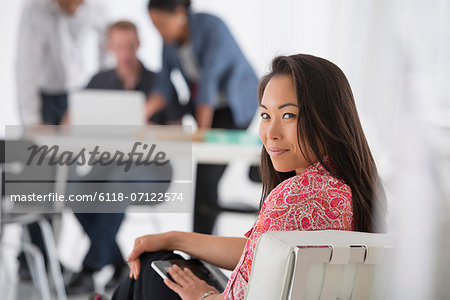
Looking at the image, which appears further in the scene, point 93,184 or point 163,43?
point 163,43

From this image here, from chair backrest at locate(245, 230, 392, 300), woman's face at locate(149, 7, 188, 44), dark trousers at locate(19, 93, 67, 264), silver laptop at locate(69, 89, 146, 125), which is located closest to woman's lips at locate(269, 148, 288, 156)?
chair backrest at locate(245, 230, 392, 300)

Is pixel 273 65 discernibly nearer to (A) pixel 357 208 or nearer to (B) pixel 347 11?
(A) pixel 357 208

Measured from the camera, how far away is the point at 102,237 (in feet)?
10.0

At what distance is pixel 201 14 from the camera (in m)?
4.31

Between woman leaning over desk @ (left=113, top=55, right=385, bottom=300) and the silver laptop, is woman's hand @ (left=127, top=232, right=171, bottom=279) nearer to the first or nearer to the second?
woman leaning over desk @ (left=113, top=55, right=385, bottom=300)

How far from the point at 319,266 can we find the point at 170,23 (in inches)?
149

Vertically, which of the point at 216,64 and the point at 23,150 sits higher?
the point at 216,64

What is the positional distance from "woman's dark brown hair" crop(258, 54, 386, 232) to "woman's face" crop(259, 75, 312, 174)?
0.02 metres

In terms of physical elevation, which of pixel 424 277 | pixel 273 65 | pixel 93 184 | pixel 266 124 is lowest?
pixel 93 184

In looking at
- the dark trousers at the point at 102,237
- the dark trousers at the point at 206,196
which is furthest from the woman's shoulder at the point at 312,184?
the dark trousers at the point at 102,237

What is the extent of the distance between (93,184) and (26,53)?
1.75m

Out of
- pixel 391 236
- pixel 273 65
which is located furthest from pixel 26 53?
pixel 391 236

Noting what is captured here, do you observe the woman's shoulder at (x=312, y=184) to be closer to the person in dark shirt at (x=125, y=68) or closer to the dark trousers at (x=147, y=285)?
the dark trousers at (x=147, y=285)

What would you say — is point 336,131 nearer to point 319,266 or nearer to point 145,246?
point 319,266
